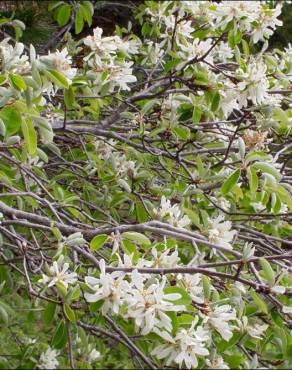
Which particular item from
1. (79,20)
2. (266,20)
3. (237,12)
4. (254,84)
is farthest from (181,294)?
(79,20)

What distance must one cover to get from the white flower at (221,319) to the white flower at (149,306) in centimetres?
14

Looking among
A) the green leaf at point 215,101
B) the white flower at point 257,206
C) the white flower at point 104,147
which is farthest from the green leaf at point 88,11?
the white flower at point 257,206

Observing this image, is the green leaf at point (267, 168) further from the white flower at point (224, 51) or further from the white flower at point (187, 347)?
the white flower at point (224, 51)

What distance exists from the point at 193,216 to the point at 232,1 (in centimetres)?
74

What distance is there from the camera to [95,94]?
1945mm

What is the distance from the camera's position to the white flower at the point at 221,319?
1.18m

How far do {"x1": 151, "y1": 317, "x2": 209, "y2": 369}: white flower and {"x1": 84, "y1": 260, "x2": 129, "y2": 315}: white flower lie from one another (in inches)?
5.1

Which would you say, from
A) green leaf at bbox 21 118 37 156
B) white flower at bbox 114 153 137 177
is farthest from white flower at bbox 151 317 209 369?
white flower at bbox 114 153 137 177

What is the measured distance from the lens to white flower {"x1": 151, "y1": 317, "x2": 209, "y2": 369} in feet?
3.72

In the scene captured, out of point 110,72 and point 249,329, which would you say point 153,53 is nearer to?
point 110,72

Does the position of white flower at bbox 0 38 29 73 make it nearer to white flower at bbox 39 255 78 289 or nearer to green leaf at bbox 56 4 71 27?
white flower at bbox 39 255 78 289

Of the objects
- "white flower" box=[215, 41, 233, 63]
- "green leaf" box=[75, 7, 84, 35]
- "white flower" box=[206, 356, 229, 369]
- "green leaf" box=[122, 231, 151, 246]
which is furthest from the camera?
"green leaf" box=[75, 7, 84, 35]

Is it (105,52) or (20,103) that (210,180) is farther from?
(20,103)

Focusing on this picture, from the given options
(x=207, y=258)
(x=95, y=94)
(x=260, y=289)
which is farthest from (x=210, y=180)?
(x=260, y=289)
